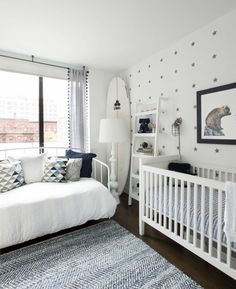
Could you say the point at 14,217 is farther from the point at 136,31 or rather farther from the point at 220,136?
the point at 136,31

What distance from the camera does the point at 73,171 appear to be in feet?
8.15

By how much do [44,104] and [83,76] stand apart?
771 millimetres

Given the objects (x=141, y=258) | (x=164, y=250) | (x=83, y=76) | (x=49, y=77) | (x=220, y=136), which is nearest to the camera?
(x=141, y=258)

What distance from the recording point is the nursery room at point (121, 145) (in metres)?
1.52

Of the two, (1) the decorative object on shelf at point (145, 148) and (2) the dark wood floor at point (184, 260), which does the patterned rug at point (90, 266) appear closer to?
(2) the dark wood floor at point (184, 260)

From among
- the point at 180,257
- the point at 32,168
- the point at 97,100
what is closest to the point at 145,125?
the point at 97,100

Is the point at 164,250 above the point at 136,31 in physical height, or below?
below

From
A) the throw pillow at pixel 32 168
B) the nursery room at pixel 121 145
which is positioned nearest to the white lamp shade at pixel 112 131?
the nursery room at pixel 121 145

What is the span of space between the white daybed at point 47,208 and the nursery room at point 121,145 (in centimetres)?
1

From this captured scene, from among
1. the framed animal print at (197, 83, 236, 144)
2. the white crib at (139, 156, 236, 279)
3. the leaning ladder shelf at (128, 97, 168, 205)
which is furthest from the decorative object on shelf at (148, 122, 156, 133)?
the framed animal print at (197, 83, 236, 144)

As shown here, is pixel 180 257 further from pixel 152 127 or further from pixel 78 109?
pixel 78 109

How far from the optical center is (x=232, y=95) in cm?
190

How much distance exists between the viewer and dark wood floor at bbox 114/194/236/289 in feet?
4.67

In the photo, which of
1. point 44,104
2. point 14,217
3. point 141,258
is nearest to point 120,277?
point 141,258
